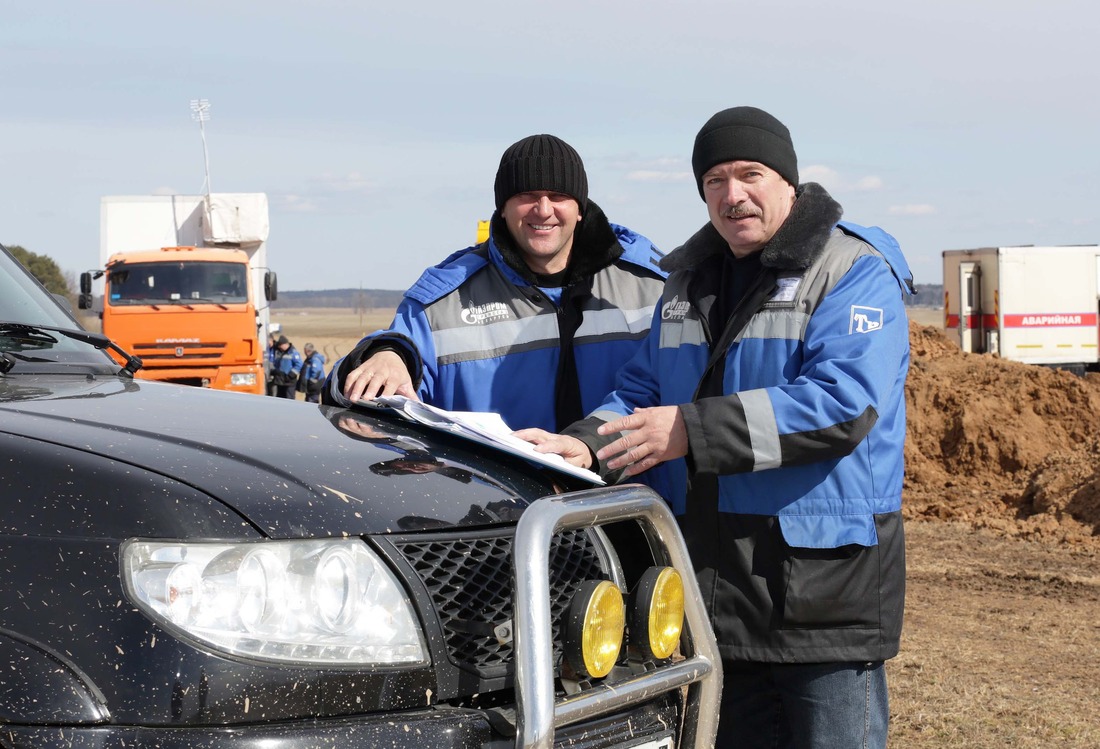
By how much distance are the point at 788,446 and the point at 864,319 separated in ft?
1.20

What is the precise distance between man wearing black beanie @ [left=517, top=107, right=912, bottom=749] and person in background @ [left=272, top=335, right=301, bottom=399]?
19098 millimetres

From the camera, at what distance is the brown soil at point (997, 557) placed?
5.96 metres

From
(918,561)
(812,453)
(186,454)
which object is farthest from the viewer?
(918,561)

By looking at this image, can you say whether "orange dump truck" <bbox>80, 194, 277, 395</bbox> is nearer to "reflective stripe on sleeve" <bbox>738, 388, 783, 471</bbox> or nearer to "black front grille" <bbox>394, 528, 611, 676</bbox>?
"reflective stripe on sleeve" <bbox>738, 388, 783, 471</bbox>

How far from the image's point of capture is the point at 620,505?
2414 millimetres

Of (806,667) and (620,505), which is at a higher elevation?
(620,505)

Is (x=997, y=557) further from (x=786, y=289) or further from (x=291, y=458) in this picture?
(x=291, y=458)

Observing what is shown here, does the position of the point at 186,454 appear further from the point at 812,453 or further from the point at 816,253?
the point at 816,253

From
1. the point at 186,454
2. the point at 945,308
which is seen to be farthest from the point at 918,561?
the point at 945,308

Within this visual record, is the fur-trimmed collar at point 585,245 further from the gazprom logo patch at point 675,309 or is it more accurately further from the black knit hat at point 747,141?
the black knit hat at point 747,141

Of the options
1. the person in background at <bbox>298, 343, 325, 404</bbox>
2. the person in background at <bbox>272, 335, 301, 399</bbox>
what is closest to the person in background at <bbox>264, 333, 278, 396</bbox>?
the person in background at <bbox>272, 335, 301, 399</bbox>

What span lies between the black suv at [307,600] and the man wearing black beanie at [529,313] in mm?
1182

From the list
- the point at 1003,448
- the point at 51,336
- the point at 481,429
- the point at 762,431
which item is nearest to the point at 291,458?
the point at 481,429

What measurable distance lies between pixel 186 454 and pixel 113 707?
464 mm
